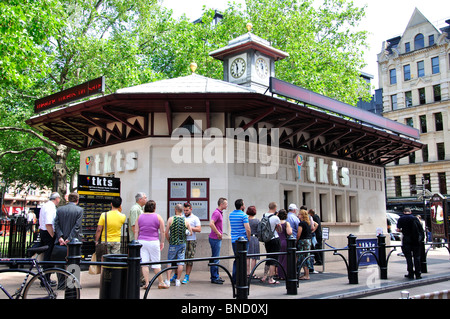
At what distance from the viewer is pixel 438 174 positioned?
161ft

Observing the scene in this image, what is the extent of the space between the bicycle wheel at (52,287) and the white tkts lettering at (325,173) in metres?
11.7

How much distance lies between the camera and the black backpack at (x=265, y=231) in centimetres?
1070

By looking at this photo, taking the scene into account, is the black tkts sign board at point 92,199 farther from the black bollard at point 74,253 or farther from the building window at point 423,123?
the building window at point 423,123

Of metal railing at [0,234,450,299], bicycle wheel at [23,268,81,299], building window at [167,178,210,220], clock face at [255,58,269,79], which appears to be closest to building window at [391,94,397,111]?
clock face at [255,58,269,79]

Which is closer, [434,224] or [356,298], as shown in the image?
[356,298]

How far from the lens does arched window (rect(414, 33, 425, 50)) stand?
51484 mm

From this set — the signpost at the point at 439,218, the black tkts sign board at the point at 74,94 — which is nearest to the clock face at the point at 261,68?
the black tkts sign board at the point at 74,94

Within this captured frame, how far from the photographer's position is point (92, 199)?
12602mm

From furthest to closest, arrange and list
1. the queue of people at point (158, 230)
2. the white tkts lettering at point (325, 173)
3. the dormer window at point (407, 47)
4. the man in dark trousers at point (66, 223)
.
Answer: the dormer window at point (407, 47)
the white tkts lettering at point (325, 173)
the man in dark trousers at point (66, 223)
the queue of people at point (158, 230)

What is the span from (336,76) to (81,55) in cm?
1738

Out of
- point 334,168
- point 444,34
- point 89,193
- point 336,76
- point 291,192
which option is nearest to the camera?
point 89,193

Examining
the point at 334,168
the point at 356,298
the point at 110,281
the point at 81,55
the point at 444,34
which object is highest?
the point at 444,34
